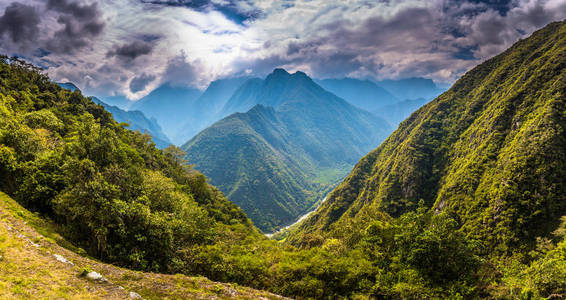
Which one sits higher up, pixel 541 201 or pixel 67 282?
pixel 541 201

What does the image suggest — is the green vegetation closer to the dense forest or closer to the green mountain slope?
the dense forest

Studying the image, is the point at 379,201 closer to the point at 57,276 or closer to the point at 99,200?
the point at 99,200

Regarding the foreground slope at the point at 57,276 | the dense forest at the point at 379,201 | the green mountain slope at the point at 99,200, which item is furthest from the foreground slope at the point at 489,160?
the foreground slope at the point at 57,276

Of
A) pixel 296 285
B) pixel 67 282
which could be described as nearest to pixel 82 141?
pixel 67 282

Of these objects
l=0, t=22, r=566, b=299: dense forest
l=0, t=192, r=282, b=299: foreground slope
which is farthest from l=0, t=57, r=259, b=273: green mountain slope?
l=0, t=192, r=282, b=299: foreground slope

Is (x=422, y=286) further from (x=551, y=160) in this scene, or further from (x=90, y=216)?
(x=551, y=160)

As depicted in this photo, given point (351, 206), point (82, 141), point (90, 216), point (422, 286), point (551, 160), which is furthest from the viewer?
point (351, 206)
